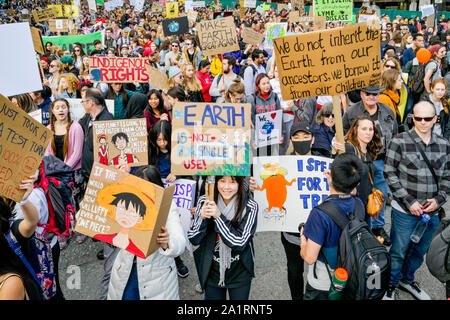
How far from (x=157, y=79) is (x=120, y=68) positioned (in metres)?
0.64

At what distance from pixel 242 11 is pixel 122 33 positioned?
8.76 m

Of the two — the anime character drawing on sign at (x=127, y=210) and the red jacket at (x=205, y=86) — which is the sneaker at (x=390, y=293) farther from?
the red jacket at (x=205, y=86)

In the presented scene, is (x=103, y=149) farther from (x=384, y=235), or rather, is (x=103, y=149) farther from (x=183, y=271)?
(x=384, y=235)

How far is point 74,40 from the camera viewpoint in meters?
11.9

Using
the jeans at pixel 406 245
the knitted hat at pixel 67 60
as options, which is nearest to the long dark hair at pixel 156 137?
the jeans at pixel 406 245

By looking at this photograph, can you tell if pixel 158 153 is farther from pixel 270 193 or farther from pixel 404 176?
pixel 404 176

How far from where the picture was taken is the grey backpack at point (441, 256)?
2.34 meters

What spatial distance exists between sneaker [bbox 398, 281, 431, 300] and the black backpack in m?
1.81

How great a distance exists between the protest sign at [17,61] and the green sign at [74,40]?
28.1ft

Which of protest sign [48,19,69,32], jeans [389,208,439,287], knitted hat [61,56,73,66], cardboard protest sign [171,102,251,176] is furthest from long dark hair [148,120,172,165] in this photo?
protest sign [48,19,69,32]

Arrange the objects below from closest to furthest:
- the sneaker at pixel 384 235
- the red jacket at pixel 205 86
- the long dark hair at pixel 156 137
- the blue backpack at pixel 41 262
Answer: the blue backpack at pixel 41 262, the long dark hair at pixel 156 137, the sneaker at pixel 384 235, the red jacket at pixel 205 86

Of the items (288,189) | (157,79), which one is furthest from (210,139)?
(157,79)

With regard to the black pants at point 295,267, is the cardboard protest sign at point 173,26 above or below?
above

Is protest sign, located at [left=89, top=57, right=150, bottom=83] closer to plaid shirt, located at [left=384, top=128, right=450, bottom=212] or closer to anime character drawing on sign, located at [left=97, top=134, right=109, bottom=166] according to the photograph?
anime character drawing on sign, located at [left=97, top=134, right=109, bottom=166]
